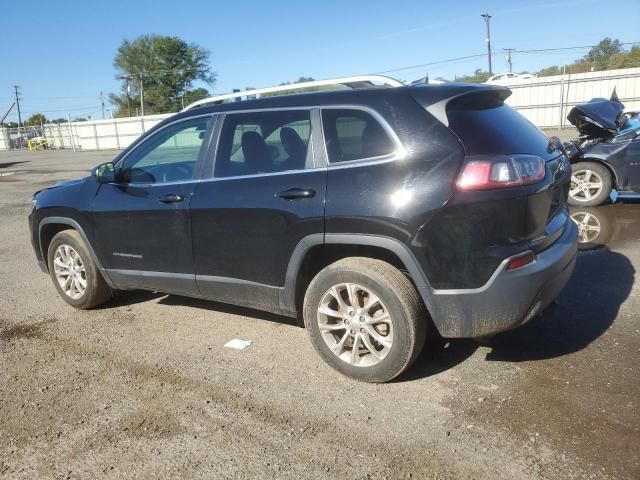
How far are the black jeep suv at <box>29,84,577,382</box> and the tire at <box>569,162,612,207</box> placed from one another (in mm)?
5133

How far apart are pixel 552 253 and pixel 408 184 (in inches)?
39.0

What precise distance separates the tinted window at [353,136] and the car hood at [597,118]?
6.22 m

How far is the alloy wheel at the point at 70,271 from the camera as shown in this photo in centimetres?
491

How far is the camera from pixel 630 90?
80.8ft

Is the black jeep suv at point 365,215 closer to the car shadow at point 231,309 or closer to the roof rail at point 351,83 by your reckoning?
the roof rail at point 351,83

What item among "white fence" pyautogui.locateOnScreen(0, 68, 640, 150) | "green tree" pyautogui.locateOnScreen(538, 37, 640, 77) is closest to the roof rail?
"white fence" pyautogui.locateOnScreen(0, 68, 640, 150)

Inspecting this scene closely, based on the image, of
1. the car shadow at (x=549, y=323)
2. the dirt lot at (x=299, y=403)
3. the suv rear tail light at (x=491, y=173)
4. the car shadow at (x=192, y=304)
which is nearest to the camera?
the dirt lot at (x=299, y=403)

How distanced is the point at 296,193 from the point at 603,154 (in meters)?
6.40

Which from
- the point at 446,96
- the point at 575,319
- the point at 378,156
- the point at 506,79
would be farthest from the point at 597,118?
the point at 506,79

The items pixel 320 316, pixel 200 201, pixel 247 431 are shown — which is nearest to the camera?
pixel 247 431

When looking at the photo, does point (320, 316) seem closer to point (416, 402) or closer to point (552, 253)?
point (416, 402)

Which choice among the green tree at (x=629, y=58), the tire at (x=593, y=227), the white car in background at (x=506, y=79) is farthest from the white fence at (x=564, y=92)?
the tire at (x=593, y=227)

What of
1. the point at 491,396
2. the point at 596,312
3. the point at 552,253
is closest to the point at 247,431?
the point at 491,396

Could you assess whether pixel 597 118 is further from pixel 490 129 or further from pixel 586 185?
pixel 490 129
